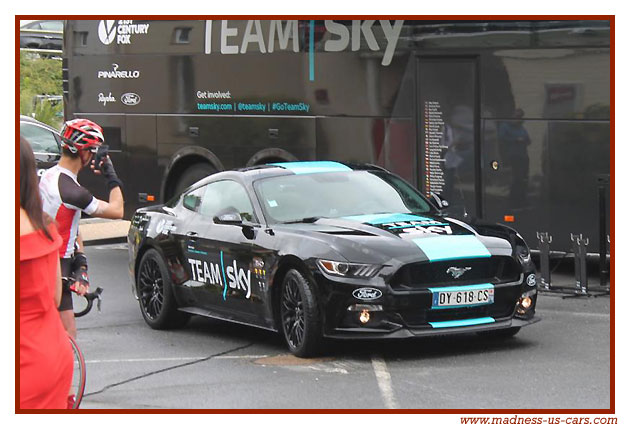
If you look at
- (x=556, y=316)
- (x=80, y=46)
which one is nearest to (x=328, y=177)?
(x=556, y=316)

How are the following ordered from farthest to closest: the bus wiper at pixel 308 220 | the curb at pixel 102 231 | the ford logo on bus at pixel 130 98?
1. the curb at pixel 102 231
2. the ford logo on bus at pixel 130 98
3. the bus wiper at pixel 308 220

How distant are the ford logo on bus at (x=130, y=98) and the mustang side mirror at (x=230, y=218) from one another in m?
7.55

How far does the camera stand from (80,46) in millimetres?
19109

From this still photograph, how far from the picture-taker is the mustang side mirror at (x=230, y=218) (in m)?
10.7

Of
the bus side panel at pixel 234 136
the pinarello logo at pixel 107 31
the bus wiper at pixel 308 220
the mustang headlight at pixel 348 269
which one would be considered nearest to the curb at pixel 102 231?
the bus side panel at pixel 234 136

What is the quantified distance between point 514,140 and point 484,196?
0.71m

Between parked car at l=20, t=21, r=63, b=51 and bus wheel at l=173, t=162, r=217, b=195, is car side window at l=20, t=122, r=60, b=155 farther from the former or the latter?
parked car at l=20, t=21, r=63, b=51


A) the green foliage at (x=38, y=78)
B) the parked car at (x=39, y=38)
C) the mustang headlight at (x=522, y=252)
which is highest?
the parked car at (x=39, y=38)

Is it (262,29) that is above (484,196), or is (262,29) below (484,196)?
above

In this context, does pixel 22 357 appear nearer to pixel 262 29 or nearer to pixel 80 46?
pixel 262 29

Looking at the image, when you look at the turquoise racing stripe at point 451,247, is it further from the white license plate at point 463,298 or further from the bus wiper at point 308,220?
the bus wiper at point 308,220

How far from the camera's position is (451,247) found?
9844 millimetres

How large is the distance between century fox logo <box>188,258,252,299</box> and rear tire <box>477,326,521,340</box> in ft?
6.40

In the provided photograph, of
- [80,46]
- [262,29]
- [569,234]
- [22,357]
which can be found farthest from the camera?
[80,46]
